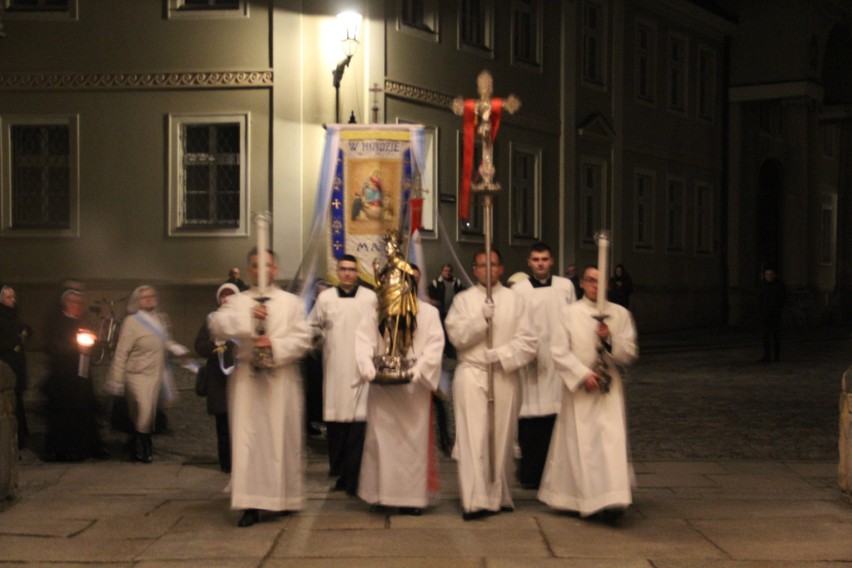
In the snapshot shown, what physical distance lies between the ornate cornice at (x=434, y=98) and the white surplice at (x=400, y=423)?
1241cm

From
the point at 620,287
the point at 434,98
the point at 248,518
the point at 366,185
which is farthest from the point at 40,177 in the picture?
the point at 248,518

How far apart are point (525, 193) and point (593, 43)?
5.12m

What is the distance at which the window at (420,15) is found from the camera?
78.2 feet

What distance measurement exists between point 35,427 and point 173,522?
5866mm

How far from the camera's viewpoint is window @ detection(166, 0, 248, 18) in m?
22.5

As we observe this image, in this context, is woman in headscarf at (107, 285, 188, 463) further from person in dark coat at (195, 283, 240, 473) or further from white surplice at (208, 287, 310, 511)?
white surplice at (208, 287, 310, 511)

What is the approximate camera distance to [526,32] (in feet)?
91.4

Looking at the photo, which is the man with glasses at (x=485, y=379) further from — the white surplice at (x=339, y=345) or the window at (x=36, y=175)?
the window at (x=36, y=175)

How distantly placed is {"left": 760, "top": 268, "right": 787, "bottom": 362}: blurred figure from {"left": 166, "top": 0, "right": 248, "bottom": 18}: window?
10487mm

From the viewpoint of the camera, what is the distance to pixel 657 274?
33.4 m

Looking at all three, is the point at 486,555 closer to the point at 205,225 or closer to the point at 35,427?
the point at 35,427

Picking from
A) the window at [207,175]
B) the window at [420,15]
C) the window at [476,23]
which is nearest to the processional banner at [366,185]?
the window at [207,175]

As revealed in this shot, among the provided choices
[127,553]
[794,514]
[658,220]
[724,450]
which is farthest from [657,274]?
[127,553]

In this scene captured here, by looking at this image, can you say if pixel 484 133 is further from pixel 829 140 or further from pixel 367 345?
pixel 829 140
